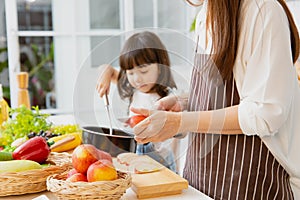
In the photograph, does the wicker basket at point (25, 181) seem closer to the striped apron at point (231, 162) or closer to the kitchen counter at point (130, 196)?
the kitchen counter at point (130, 196)

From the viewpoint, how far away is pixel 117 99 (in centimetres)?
105

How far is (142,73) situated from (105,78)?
0.08 meters

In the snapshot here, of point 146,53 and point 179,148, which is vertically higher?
point 146,53

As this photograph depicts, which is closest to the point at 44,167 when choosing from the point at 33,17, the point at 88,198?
the point at 88,198

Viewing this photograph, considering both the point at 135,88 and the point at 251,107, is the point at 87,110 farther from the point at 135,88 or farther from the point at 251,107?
the point at 251,107

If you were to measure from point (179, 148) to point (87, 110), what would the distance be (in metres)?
0.24

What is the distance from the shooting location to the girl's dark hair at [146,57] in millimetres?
998

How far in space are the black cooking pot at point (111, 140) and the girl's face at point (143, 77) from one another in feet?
0.37

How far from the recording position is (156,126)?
103cm

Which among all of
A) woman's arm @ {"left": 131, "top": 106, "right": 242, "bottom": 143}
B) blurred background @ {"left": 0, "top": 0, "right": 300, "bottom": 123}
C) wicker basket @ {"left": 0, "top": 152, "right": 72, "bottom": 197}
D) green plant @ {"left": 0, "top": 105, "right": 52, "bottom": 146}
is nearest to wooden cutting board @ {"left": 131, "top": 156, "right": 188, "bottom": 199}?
woman's arm @ {"left": 131, "top": 106, "right": 242, "bottom": 143}

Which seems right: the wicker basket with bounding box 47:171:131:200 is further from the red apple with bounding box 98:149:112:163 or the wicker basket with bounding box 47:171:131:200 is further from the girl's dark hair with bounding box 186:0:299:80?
the girl's dark hair with bounding box 186:0:299:80

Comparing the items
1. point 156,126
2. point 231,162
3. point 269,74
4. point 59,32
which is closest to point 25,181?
point 156,126

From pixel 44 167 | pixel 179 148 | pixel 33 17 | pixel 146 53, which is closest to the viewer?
pixel 146 53

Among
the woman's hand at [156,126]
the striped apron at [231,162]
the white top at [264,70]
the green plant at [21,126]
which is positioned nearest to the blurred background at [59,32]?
the green plant at [21,126]
